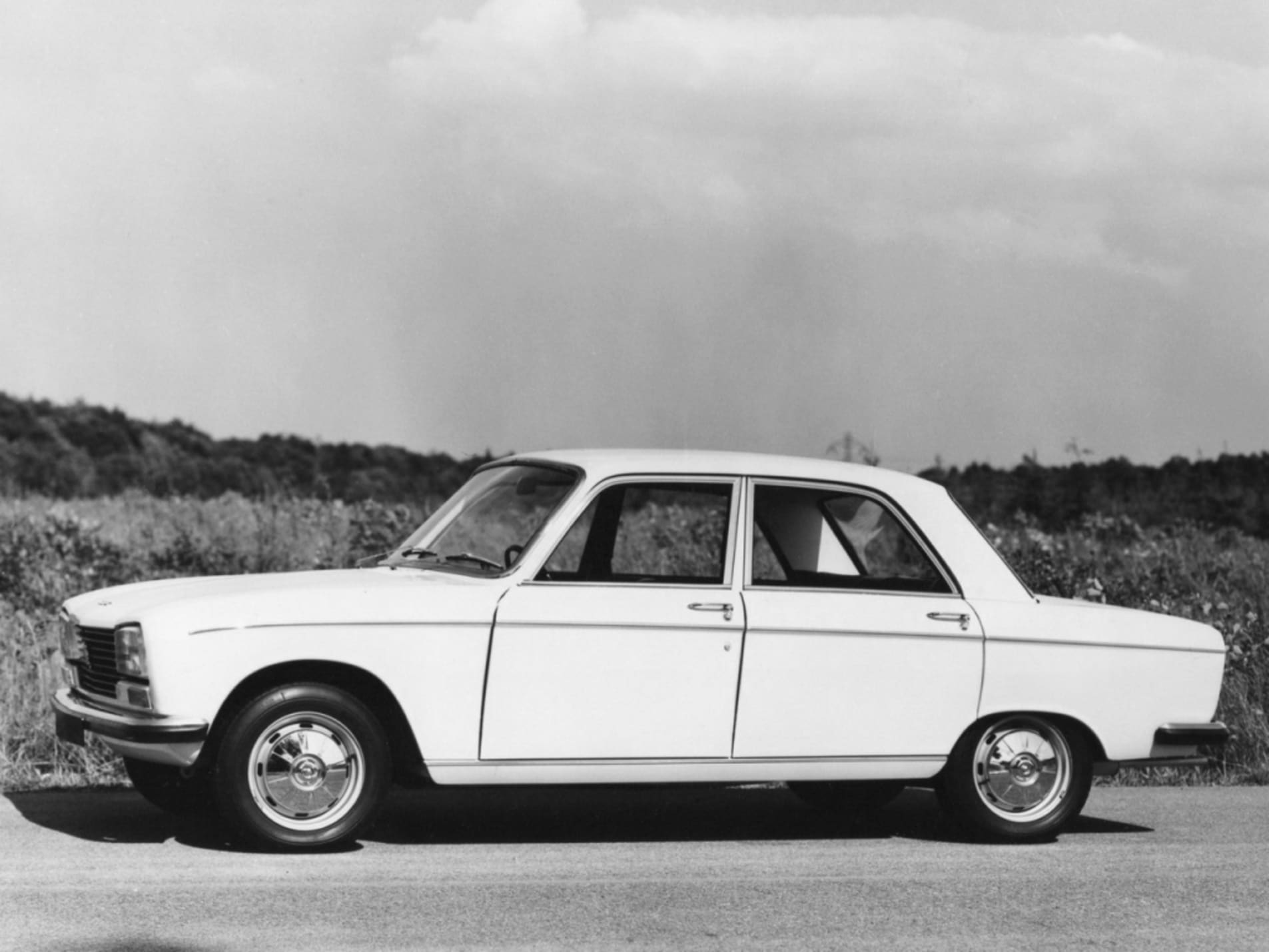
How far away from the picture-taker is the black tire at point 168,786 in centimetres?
841

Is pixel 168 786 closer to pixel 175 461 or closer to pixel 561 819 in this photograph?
pixel 561 819

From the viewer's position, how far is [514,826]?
8.73 m

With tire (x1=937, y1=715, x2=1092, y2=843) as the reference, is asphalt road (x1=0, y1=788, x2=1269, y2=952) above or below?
below

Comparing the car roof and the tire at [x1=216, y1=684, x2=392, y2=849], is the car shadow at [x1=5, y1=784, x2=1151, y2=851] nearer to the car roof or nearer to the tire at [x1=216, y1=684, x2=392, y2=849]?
the tire at [x1=216, y1=684, x2=392, y2=849]

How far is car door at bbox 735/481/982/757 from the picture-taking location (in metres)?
8.12

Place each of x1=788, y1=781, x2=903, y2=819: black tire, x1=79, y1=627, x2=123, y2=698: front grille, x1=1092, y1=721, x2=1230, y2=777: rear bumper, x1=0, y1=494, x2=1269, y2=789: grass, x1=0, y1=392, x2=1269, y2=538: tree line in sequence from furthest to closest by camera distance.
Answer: x1=0, y1=392, x2=1269, y2=538: tree line, x1=0, y1=494, x2=1269, y2=789: grass, x1=788, y1=781, x2=903, y2=819: black tire, x1=1092, y1=721, x2=1230, y2=777: rear bumper, x1=79, y1=627, x2=123, y2=698: front grille

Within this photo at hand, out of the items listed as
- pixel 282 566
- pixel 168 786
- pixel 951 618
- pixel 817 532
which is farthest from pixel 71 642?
pixel 282 566

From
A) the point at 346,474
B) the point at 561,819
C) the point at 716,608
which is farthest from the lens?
the point at 346,474

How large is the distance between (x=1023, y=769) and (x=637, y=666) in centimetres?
195

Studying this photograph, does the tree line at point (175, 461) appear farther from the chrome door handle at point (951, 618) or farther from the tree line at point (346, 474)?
the chrome door handle at point (951, 618)

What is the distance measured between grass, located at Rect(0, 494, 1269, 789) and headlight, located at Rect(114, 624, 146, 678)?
2.24 metres

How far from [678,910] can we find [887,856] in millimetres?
1604

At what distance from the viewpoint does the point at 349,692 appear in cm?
778

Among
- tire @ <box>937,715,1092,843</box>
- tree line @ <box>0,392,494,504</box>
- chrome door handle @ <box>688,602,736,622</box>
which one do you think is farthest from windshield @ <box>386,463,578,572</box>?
tree line @ <box>0,392,494,504</box>
